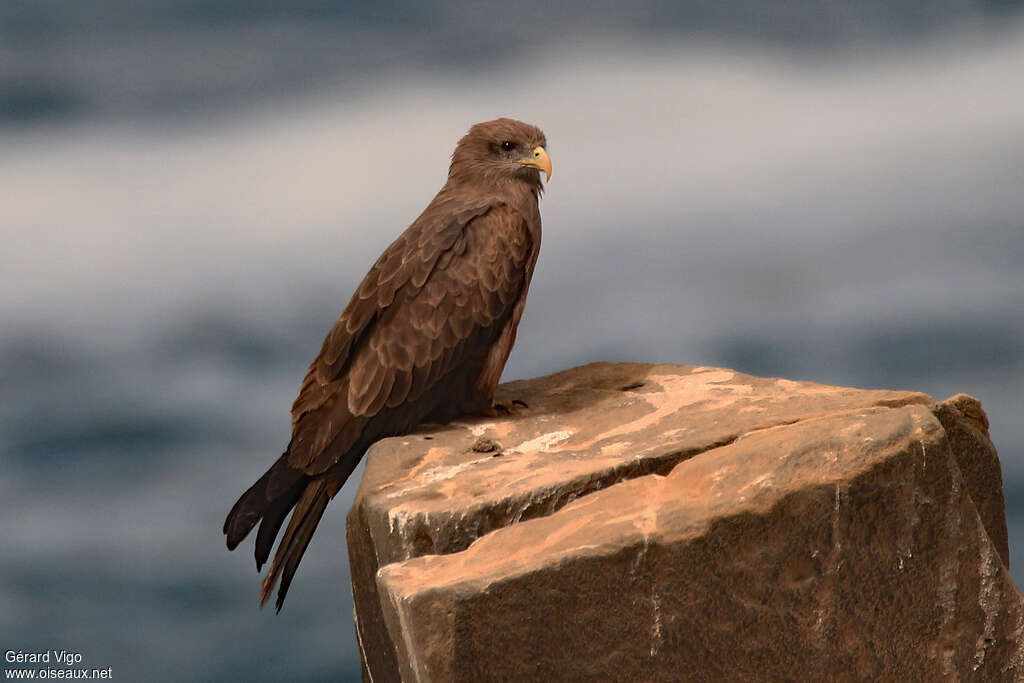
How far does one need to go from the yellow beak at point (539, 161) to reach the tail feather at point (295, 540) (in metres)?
2.03

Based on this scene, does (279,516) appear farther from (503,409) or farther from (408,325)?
(503,409)

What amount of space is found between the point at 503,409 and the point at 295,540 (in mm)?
1292

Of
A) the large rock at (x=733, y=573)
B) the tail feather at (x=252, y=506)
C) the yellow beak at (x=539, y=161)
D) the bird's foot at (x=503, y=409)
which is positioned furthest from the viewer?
the yellow beak at (x=539, y=161)

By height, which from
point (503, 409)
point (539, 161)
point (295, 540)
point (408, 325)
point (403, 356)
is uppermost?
point (539, 161)

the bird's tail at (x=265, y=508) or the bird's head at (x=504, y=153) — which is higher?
the bird's head at (x=504, y=153)

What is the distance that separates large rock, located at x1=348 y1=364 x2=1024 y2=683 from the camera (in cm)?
517

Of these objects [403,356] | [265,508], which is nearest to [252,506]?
[265,508]

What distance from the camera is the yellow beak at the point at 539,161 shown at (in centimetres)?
750

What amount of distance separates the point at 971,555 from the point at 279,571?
3.23m

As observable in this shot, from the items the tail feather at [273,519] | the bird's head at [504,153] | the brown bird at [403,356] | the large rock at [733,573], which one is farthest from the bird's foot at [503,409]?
the large rock at [733,573]

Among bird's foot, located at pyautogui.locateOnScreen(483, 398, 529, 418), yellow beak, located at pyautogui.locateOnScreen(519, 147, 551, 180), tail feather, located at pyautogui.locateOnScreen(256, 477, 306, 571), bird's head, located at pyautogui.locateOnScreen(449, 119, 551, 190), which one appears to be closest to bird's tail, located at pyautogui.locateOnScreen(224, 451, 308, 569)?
tail feather, located at pyautogui.locateOnScreen(256, 477, 306, 571)

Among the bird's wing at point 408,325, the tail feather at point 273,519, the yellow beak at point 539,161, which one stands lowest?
the tail feather at point 273,519

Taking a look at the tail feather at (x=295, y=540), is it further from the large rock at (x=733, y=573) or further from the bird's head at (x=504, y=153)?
the bird's head at (x=504, y=153)

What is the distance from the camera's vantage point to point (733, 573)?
5.22 meters
